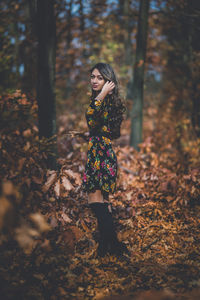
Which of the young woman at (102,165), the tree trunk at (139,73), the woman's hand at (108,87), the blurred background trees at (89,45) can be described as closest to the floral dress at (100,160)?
the young woman at (102,165)

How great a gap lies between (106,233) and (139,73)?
16.3 feet

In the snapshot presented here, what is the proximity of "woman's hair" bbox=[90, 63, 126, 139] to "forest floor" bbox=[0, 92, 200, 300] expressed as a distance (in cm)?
94

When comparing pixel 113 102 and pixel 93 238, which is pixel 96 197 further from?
pixel 113 102

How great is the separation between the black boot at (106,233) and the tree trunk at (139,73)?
407cm

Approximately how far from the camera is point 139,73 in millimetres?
6445

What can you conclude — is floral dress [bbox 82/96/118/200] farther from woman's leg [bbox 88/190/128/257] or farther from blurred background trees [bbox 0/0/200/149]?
blurred background trees [bbox 0/0/200/149]

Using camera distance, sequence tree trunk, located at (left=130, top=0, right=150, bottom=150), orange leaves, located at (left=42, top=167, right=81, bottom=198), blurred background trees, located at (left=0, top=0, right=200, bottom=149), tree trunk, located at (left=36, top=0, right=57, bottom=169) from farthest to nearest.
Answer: tree trunk, located at (left=130, top=0, right=150, bottom=150)
blurred background trees, located at (left=0, top=0, right=200, bottom=149)
tree trunk, located at (left=36, top=0, right=57, bottom=169)
orange leaves, located at (left=42, top=167, right=81, bottom=198)

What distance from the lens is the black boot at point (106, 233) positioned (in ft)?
9.09

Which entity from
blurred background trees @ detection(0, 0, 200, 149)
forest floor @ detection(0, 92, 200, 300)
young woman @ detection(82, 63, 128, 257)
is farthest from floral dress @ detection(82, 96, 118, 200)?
blurred background trees @ detection(0, 0, 200, 149)

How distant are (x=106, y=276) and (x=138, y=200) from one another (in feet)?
5.89

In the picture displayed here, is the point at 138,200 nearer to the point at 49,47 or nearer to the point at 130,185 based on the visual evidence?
the point at 130,185

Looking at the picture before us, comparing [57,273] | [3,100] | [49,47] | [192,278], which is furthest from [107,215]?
[49,47]

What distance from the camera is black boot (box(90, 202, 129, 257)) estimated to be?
2770mm

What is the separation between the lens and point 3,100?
3742 millimetres
